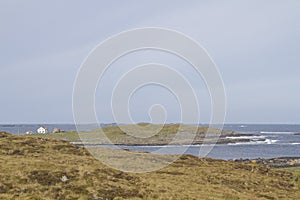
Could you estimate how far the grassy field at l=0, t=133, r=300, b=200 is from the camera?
1003 inches

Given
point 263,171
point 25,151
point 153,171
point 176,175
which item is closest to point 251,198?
point 176,175

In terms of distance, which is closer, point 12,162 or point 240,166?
point 12,162

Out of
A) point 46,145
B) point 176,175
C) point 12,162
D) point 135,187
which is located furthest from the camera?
point 46,145

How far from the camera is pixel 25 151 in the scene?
36.3m

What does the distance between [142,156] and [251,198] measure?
17.0 metres

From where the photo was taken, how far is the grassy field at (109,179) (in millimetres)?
25484

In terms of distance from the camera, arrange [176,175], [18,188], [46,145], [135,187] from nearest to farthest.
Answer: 1. [18,188]
2. [135,187]
3. [176,175]
4. [46,145]

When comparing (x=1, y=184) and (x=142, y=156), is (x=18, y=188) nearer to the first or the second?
(x=1, y=184)

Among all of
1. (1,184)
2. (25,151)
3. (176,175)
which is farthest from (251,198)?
(25,151)

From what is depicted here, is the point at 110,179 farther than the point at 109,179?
Yes

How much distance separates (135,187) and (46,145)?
16216 millimetres

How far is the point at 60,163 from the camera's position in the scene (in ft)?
105

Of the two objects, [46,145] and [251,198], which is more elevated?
[46,145]

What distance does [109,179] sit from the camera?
28.8m
